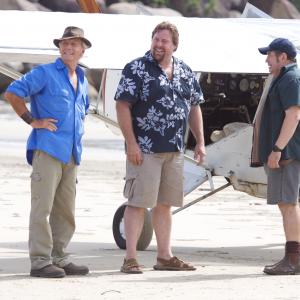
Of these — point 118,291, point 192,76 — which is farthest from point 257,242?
point 118,291

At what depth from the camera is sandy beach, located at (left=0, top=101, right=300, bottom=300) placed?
8.39m

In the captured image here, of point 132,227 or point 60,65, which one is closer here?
point 60,65

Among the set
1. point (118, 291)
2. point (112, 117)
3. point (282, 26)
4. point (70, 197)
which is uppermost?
point (282, 26)

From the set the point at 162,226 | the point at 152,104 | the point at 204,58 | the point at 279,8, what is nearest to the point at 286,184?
the point at 162,226

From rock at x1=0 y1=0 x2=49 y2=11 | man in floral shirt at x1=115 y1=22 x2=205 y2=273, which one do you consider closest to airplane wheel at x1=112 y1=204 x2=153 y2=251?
man in floral shirt at x1=115 y1=22 x2=205 y2=273

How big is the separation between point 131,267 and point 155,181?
0.63 meters

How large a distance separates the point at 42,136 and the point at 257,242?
3.42 metres

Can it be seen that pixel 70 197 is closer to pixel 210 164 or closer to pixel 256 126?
pixel 256 126

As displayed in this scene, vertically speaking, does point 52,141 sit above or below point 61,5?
below

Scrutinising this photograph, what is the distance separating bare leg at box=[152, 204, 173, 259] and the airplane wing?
44.5 inches

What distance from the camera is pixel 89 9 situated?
13.7 meters

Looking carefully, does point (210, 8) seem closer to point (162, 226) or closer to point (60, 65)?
point (162, 226)

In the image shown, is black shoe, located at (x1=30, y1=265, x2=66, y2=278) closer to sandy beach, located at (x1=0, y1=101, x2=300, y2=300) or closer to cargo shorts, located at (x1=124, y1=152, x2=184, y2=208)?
sandy beach, located at (x1=0, y1=101, x2=300, y2=300)

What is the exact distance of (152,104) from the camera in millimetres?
9258
